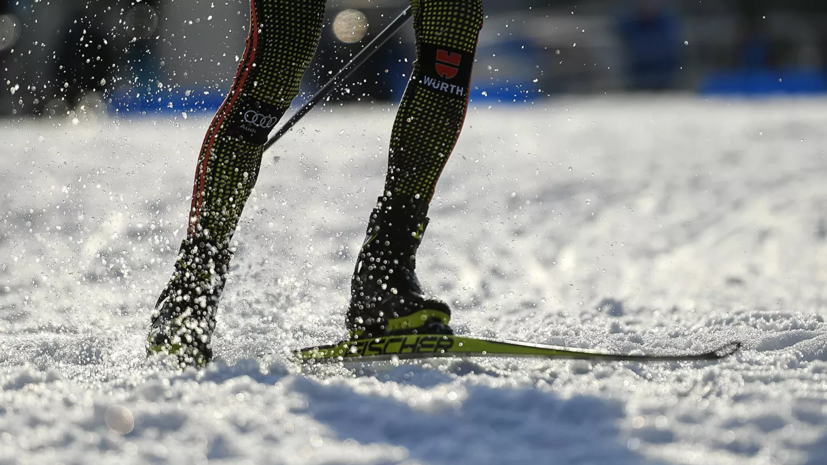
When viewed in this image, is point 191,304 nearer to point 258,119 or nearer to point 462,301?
point 258,119

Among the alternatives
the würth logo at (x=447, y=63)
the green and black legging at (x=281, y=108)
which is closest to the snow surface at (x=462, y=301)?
the green and black legging at (x=281, y=108)

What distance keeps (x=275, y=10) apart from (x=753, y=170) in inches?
185

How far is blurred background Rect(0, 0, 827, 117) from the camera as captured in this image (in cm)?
1212

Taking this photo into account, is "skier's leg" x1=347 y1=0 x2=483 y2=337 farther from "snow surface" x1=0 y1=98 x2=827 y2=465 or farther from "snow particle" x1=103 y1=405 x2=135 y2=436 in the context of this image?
"snow particle" x1=103 y1=405 x2=135 y2=436

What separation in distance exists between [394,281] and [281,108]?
0.46m

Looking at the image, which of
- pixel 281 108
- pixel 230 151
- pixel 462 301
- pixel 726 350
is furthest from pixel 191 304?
pixel 462 301

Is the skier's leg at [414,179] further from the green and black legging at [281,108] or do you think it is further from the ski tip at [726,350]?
the ski tip at [726,350]

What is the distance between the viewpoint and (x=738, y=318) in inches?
99.3

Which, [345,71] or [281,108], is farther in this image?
[345,71]

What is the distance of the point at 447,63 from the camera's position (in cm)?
199

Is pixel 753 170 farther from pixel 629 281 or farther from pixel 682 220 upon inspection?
pixel 629 281

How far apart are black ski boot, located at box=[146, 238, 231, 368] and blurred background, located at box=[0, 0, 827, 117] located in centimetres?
913

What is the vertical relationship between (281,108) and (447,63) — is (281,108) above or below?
below

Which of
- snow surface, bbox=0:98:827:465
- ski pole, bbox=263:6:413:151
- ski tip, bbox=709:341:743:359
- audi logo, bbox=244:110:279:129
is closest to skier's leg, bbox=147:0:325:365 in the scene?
audi logo, bbox=244:110:279:129
